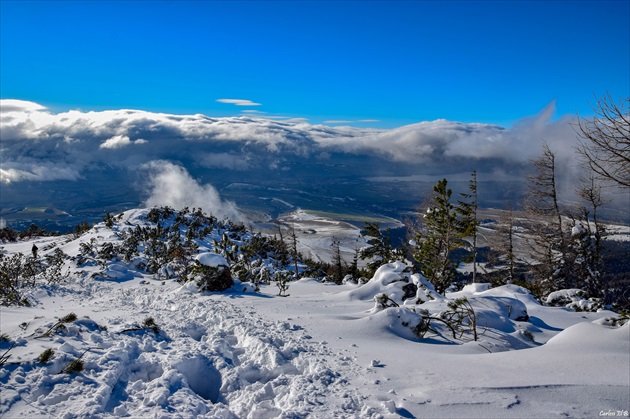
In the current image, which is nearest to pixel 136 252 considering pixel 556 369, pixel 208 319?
pixel 208 319

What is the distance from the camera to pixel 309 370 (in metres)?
6.28

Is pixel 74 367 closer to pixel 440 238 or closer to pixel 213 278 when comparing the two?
pixel 213 278

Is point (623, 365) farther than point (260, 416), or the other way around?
point (623, 365)

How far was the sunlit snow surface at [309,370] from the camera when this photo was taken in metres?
4.76

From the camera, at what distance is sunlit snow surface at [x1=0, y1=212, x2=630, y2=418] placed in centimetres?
476

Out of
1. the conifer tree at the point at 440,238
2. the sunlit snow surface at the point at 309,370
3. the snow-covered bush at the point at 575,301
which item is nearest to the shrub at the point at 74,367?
the sunlit snow surface at the point at 309,370

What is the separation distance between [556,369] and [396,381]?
248cm

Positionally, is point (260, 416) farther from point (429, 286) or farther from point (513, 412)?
point (429, 286)

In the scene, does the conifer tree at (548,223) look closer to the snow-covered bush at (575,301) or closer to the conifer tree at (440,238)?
the conifer tree at (440,238)

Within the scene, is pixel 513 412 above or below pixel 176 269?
above

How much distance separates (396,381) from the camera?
18.4 ft

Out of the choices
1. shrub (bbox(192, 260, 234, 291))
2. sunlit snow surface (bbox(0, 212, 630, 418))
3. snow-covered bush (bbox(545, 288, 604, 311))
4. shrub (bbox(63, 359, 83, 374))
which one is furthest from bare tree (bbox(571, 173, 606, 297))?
shrub (bbox(63, 359, 83, 374))

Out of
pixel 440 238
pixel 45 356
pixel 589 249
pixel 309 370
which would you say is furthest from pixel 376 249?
pixel 45 356

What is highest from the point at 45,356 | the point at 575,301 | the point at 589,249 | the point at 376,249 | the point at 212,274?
the point at 45,356
